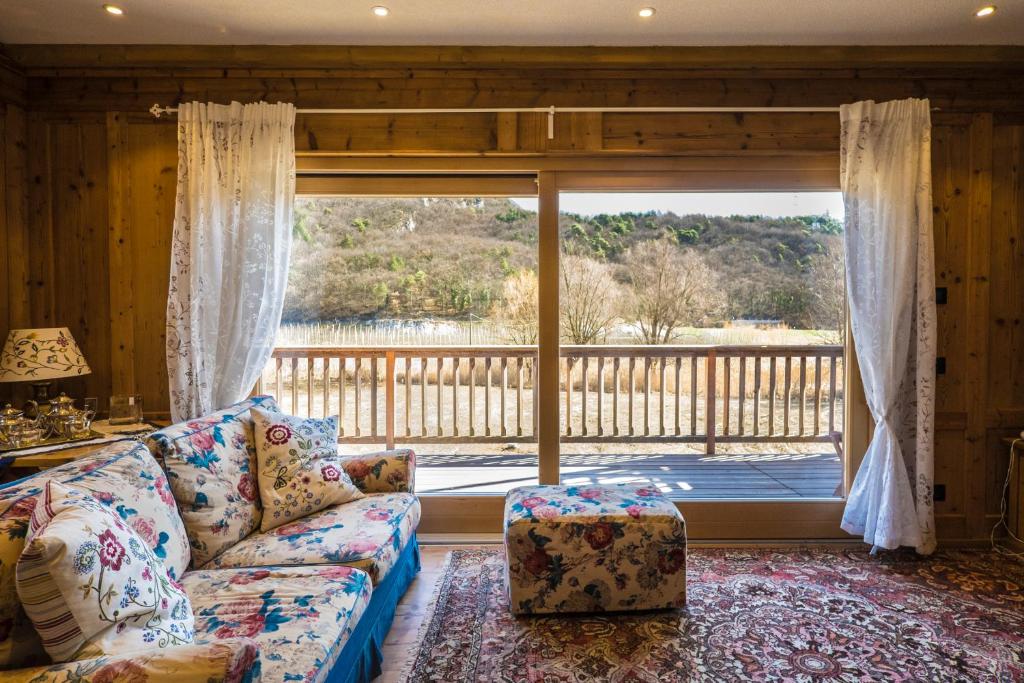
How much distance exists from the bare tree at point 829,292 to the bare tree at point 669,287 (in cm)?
55

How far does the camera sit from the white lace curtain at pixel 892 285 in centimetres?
286

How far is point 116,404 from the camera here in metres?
2.88

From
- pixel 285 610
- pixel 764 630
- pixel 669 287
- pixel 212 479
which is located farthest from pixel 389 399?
pixel 764 630

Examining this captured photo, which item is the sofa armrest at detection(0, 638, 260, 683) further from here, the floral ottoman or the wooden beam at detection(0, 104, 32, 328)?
the wooden beam at detection(0, 104, 32, 328)

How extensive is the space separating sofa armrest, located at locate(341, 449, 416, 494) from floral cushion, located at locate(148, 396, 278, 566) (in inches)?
18.3

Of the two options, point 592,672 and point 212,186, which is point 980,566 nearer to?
point 592,672

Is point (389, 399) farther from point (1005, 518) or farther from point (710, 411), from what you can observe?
point (1005, 518)

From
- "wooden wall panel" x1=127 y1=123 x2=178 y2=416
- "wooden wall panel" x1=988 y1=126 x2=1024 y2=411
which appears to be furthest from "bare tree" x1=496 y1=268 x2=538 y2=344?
"wooden wall panel" x1=988 y1=126 x2=1024 y2=411

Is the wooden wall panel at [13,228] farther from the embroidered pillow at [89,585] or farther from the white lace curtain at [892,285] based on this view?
the white lace curtain at [892,285]

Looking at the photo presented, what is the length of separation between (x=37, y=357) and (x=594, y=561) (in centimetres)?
274

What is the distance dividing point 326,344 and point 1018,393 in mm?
3945

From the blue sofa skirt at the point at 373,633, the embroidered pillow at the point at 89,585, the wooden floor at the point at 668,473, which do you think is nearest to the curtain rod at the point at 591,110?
the wooden floor at the point at 668,473

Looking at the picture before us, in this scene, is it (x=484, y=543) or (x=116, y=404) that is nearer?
(x=116, y=404)

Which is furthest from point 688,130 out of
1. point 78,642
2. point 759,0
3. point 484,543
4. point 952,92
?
point 78,642
